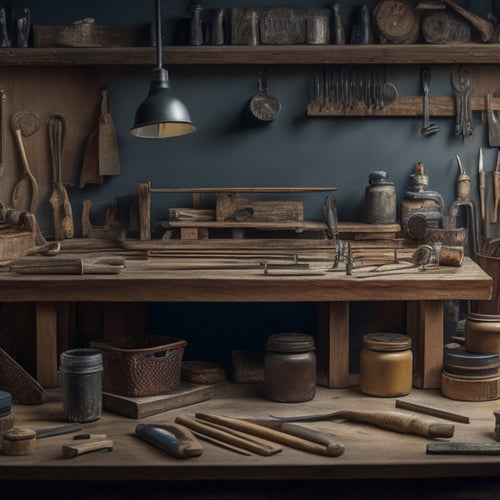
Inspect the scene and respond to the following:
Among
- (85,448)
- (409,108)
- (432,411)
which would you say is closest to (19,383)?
(85,448)

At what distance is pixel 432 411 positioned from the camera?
4301 mm

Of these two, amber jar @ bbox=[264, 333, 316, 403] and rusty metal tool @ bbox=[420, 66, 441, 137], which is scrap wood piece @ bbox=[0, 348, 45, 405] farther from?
rusty metal tool @ bbox=[420, 66, 441, 137]

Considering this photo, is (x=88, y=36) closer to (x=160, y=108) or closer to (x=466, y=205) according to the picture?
(x=160, y=108)

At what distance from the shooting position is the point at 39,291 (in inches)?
180

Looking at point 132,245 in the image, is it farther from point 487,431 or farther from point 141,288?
point 487,431

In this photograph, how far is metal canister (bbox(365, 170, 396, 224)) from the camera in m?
5.68

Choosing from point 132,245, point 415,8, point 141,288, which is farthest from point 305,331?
point 415,8

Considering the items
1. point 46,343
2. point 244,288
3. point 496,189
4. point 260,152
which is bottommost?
point 46,343

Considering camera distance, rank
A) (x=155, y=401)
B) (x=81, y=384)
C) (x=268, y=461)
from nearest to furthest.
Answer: (x=268, y=461), (x=81, y=384), (x=155, y=401)

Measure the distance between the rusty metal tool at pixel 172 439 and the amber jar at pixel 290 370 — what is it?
2.28 feet

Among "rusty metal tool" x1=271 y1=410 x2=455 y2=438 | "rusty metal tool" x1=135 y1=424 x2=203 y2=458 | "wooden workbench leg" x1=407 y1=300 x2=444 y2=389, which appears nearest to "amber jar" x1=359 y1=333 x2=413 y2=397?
"wooden workbench leg" x1=407 y1=300 x2=444 y2=389

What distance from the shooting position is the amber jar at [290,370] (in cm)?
456

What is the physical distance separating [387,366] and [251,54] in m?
2.21

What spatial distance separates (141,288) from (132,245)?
950 millimetres
